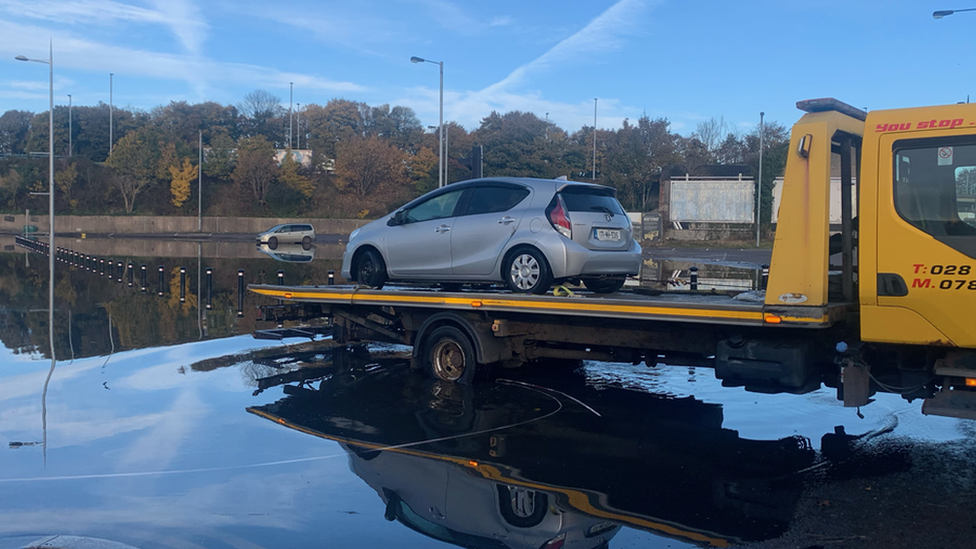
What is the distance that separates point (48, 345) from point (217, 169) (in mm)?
62730

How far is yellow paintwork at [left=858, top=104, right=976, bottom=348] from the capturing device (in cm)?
557

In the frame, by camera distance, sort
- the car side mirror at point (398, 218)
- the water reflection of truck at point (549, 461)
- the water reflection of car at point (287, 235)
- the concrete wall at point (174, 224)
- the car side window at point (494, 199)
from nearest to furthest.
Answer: the water reflection of truck at point (549, 461), the car side window at point (494, 199), the car side mirror at point (398, 218), the water reflection of car at point (287, 235), the concrete wall at point (174, 224)

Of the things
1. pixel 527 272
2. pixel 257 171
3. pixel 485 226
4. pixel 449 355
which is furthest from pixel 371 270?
pixel 257 171

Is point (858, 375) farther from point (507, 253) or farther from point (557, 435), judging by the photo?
point (507, 253)

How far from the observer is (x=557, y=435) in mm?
7203

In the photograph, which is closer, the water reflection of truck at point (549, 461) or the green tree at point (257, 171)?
the water reflection of truck at point (549, 461)

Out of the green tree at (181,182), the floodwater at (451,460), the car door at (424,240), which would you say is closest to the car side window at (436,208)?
the car door at (424,240)

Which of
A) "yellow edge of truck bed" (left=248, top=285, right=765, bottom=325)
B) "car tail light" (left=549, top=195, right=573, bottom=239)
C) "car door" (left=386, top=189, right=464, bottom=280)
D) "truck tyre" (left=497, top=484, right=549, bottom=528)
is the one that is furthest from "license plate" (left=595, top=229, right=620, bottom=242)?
"truck tyre" (left=497, top=484, right=549, bottom=528)

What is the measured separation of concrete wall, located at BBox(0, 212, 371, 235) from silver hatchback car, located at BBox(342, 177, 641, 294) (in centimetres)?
5440

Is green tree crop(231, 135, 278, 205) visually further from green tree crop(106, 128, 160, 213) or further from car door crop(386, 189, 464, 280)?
car door crop(386, 189, 464, 280)

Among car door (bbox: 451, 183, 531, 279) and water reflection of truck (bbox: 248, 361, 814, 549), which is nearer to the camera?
water reflection of truck (bbox: 248, 361, 814, 549)

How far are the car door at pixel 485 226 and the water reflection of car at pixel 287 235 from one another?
132 feet

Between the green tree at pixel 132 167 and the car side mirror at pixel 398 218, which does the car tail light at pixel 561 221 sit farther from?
the green tree at pixel 132 167

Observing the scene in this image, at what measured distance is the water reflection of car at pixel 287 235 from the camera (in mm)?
48906
